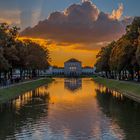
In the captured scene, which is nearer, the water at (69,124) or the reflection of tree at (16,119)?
the water at (69,124)

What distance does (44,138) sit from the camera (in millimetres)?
27219

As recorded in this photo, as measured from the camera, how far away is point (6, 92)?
64188mm

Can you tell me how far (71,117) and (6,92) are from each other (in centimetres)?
2738

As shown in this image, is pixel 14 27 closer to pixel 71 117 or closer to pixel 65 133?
pixel 71 117

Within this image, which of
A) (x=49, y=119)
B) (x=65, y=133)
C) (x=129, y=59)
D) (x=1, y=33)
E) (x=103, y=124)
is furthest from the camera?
(x=129, y=59)

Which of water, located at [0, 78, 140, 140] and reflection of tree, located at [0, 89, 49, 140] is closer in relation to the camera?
water, located at [0, 78, 140, 140]

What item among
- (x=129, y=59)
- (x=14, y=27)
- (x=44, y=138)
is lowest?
(x=44, y=138)

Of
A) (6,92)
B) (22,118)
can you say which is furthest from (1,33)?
(22,118)

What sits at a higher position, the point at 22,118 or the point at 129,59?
the point at 129,59

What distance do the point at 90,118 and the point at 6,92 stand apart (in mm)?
28318

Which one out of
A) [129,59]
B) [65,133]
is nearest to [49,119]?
[65,133]

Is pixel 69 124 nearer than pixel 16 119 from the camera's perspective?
Yes

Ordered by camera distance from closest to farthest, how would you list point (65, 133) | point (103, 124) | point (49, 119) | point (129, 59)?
point (65, 133) → point (103, 124) → point (49, 119) → point (129, 59)

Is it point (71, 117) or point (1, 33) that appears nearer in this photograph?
point (71, 117)
